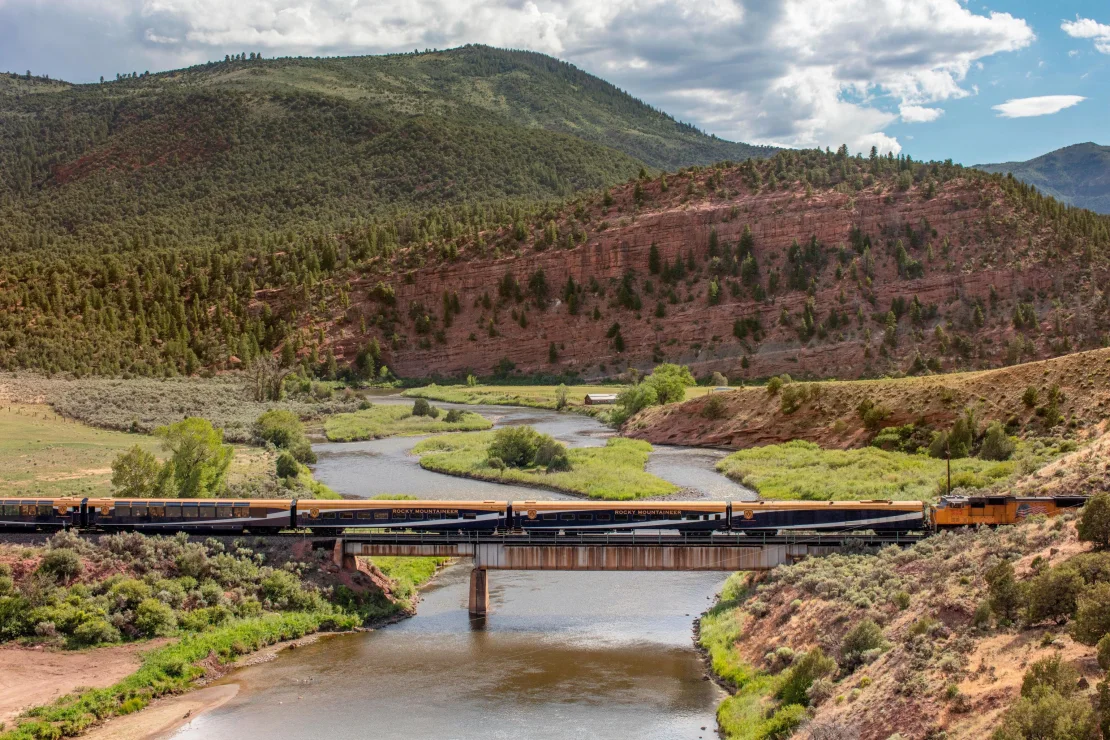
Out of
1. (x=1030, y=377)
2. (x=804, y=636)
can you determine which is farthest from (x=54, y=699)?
(x=1030, y=377)

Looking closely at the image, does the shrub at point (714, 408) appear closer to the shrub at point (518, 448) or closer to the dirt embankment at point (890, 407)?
the dirt embankment at point (890, 407)

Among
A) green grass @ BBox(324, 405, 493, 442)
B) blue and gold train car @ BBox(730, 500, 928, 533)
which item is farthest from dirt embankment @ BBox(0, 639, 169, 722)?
green grass @ BBox(324, 405, 493, 442)

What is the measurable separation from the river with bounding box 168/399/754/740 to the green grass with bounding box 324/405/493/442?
44.9 m

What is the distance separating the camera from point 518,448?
7438 cm

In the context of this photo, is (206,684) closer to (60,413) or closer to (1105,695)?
(1105,695)

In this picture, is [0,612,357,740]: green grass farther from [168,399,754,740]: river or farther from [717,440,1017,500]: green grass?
[717,440,1017,500]: green grass

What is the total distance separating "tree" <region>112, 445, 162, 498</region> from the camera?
52531 mm

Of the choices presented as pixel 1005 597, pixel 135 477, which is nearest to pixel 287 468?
pixel 135 477

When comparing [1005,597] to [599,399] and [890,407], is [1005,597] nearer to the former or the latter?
[890,407]

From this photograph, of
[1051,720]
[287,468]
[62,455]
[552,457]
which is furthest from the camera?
[552,457]

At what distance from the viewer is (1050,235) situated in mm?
122812

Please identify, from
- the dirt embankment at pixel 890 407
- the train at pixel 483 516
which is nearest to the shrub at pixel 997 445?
the dirt embankment at pixel 890 407

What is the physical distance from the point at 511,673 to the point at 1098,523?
17.5 m

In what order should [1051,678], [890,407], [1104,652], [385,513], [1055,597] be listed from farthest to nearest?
[890,407] < [385,513] < [1055,597] < [1051,678] < [1104,652]
